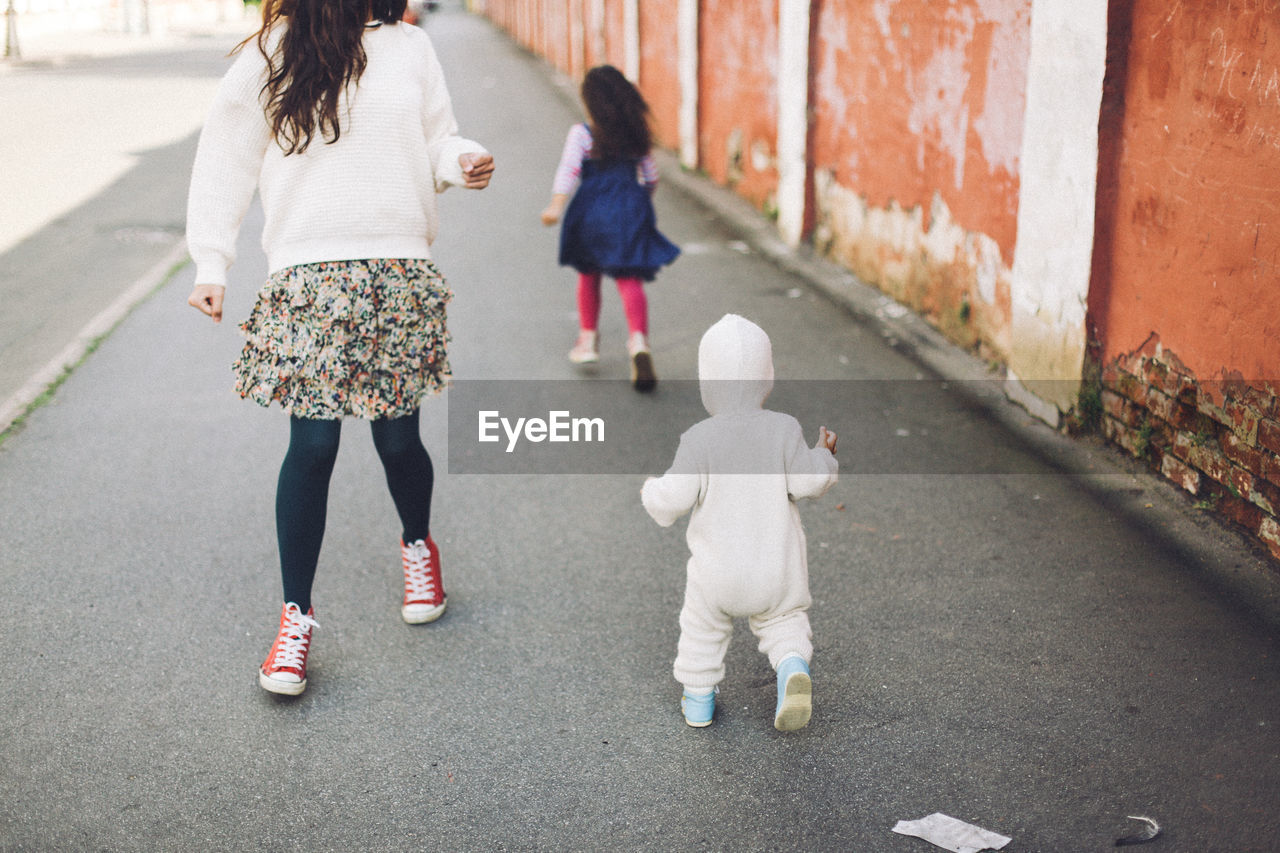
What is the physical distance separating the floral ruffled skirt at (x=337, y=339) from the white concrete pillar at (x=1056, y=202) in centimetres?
280

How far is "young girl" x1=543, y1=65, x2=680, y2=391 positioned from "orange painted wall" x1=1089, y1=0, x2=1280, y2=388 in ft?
7.18

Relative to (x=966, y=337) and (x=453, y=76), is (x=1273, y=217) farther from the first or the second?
(x=453, y=76)

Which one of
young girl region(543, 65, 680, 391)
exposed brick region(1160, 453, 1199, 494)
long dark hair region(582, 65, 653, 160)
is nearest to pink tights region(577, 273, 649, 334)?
young girl region(543, 65, 680, 391)

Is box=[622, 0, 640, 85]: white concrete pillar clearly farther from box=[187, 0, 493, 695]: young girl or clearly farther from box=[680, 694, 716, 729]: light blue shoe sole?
box=[680, 694, 716, 729]: light blue shoe sole

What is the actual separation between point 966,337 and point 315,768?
4.29 metres

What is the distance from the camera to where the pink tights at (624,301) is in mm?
6055

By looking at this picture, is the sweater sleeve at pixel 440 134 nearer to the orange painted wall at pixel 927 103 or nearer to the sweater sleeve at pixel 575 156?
the sweater sleeve at pixel 575 156

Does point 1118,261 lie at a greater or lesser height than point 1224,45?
lesser

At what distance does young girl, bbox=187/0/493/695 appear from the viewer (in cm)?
310

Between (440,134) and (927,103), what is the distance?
3.92 metres

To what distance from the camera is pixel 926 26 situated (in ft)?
21.3

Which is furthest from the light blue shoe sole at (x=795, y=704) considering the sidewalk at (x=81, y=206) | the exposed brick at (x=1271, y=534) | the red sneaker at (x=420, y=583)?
the sidewalk at (x=81, y=206)

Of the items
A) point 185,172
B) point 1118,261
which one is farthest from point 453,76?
point 1118,261

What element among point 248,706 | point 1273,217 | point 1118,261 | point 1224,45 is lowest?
point 248,706
